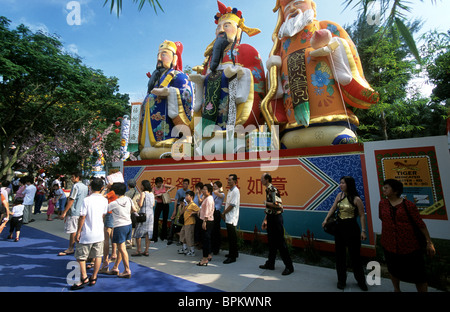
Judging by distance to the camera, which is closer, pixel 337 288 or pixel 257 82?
pixel 337 288

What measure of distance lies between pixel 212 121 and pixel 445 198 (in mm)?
4985

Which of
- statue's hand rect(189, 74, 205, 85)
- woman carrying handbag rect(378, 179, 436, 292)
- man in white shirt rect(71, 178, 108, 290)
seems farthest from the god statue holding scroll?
woman carrying handbag rect(378, 179, 436, 292)

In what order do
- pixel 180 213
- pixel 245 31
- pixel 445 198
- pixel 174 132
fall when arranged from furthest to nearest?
pixel 174 132 < pixel 245 31 < pixel 180 213 < pixel 445 198

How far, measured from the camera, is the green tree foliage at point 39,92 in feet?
34.6

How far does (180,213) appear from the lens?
5.09 meters

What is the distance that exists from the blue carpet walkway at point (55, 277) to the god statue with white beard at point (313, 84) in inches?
138

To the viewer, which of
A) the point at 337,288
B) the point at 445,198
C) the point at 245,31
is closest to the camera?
the point at 337,288

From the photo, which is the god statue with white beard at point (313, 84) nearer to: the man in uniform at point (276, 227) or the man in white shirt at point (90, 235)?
the man in uniform at point (276, 227)

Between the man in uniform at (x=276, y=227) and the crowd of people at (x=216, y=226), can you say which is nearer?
the crowd of people at (x=216, y=226)

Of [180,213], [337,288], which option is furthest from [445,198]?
[180,213]

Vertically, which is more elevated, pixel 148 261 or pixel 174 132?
pixel 174 132

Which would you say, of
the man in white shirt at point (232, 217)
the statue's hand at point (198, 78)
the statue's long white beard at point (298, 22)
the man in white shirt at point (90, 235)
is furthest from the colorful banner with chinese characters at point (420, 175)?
the statue's hand at point (198, 78)

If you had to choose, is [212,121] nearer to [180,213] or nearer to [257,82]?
[257,82]

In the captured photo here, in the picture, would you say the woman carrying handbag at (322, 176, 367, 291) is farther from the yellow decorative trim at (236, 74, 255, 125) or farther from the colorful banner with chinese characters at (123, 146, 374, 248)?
the yellow decorative trim at (236, 74, 255, 125)
